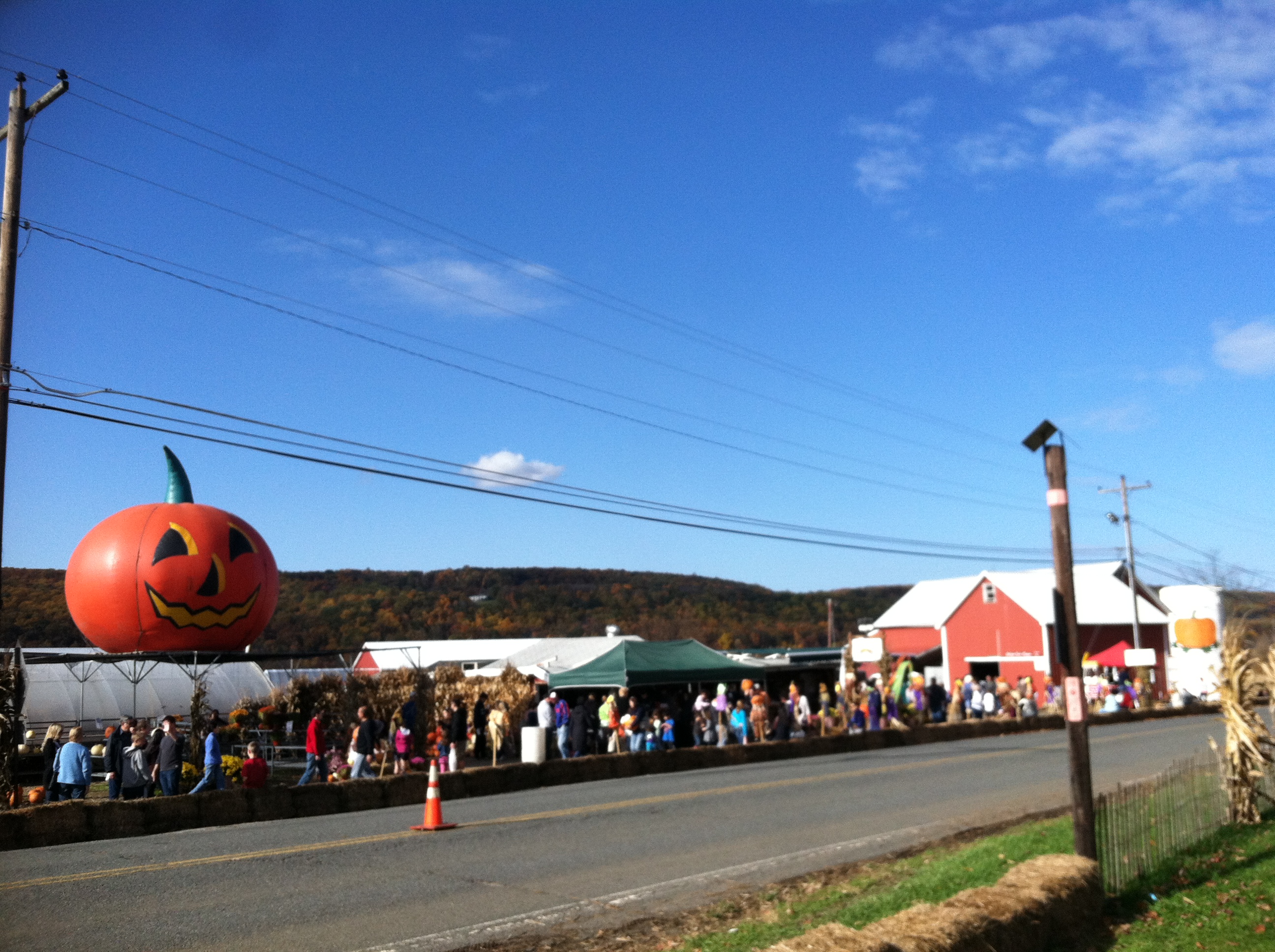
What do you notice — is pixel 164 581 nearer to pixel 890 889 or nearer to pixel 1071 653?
pixel 890 889

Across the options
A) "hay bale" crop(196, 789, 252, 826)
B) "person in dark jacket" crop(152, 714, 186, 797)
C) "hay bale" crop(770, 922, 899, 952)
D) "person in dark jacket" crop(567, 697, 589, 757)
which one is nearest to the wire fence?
"hay bale" crop(770, 922, 899, 952)

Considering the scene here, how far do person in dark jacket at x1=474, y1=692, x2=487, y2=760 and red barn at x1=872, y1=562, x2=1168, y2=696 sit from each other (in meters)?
30.6

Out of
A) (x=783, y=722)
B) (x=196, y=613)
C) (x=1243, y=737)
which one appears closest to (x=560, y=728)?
(x=783, y=722)

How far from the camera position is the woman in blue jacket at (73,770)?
51.8ft

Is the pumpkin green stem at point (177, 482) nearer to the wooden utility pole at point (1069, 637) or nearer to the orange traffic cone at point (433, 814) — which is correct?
the orange traffic cone at point (433, 814)

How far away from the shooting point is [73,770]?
15.9 meters

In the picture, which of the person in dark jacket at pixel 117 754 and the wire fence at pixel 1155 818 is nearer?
the wire fence at pixel 1155 818

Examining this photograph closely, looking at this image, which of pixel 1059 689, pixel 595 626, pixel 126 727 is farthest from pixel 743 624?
pixel 126 727

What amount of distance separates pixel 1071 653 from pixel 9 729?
1231 centimetres

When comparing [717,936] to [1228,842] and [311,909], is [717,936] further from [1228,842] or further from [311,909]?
[1228,842]

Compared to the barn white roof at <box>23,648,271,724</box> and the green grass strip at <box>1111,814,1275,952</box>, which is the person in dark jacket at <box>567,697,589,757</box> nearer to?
the barn white roof at <box>23,648,271,724</box>

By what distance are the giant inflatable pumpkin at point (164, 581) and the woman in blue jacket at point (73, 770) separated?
6.43 metres

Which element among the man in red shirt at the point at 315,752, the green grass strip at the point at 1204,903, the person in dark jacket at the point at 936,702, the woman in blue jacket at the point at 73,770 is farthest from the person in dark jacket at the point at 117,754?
the person in dark jacket at the point at 936,702

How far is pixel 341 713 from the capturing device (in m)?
26.6
